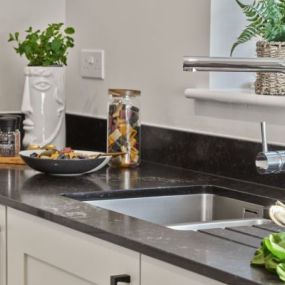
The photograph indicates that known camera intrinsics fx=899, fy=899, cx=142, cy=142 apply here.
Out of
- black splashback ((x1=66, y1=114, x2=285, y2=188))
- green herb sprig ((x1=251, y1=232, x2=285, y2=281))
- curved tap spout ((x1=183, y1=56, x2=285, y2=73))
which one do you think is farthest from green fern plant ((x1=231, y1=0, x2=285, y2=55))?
green herb sprig ((x1=251, y1=232, x2=285, y2=281))

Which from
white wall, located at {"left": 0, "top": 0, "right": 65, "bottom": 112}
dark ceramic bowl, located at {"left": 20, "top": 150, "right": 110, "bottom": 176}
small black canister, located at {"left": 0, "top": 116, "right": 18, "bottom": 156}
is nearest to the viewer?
dark ceramic bowl, located at {"left": 20, "top": 150, "right": 110, "bottom": 176}

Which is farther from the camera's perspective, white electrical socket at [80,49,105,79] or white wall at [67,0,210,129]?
white electrical socket at [80,49,105,79]

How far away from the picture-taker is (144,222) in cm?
174

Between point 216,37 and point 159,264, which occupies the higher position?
point 216,37

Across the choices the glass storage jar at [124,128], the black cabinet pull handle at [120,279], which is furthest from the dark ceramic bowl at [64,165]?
the black cabinet pull handle at [120,279]

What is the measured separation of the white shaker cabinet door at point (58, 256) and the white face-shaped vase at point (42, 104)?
2.70 feet

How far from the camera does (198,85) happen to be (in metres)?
2.46

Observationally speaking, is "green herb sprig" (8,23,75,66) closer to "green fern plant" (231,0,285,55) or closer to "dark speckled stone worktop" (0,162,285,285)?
"dark speckled stone worktop" (0,162,285,285)

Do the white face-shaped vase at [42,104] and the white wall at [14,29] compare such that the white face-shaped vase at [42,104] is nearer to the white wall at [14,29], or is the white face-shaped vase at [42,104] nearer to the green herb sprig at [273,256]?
the white wall at [14,29]

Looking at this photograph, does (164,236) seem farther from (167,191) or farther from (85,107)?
(85,107)

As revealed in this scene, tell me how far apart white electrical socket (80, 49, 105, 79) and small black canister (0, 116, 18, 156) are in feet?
1.16

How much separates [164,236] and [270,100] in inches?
25.8

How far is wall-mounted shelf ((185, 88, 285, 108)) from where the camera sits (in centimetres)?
214

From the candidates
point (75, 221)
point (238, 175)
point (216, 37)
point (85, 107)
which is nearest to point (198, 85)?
point (216, 37)
